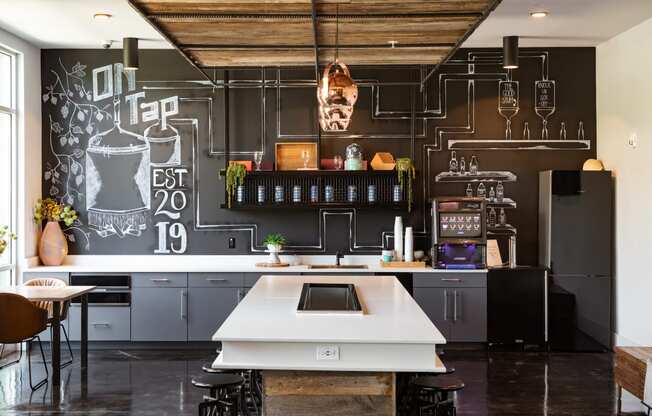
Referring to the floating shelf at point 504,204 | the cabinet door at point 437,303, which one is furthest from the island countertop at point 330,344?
the floating shelf at point 504,204

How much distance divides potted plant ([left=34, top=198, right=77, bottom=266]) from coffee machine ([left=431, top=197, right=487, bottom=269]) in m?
3.70

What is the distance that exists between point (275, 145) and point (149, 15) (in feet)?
11.5

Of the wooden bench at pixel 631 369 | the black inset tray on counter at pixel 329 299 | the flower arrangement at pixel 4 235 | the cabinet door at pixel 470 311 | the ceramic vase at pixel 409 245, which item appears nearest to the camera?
the black inset tray on counter at pixel 329 299

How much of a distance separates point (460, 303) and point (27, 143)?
4529 millimetres

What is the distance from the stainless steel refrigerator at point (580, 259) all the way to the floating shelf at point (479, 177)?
A: 590 millimetres

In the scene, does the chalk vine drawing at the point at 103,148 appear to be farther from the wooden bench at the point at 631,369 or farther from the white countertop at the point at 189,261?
the wooden bench at the point at 631,369

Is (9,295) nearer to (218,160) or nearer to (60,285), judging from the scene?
(60,285)

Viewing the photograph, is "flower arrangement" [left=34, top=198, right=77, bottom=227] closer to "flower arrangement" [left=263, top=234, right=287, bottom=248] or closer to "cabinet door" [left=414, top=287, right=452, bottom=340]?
"flower arrangement" [left=263, top=234, right=287, bottom=248]

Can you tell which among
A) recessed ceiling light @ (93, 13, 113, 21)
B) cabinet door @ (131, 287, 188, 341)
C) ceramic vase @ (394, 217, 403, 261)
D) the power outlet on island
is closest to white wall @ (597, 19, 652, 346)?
ceramic vase @ (394, 217, 403, 261)

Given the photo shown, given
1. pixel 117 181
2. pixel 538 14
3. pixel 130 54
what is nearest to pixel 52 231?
pixel 117 181

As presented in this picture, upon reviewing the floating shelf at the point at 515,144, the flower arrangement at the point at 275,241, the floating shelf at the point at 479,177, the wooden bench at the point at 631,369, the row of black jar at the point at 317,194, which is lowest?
the wooden bench at the point at 631,369

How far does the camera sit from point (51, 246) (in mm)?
7086

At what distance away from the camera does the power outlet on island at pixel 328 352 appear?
3.22 meters

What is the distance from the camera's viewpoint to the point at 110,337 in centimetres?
679
